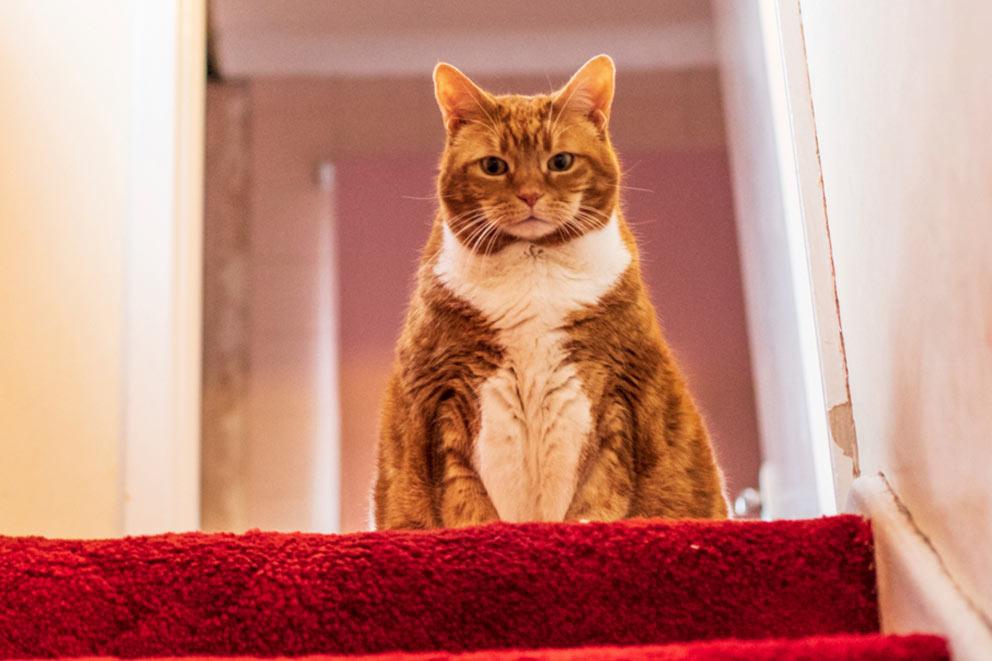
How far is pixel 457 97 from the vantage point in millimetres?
1433

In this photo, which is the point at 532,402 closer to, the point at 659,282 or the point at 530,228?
the point at 530,228

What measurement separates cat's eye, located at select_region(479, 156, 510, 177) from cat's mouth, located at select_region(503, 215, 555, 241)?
0.08 meters

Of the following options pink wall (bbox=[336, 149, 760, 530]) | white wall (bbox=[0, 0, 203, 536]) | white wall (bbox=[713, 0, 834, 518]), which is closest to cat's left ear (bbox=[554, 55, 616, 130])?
white wall (bbox=[713, 0, 834, 518])

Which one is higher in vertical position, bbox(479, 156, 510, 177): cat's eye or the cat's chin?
bbox(479, 156, 510, 177): cat's eye

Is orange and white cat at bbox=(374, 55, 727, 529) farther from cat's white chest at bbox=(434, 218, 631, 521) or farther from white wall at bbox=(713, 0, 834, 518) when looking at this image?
white wall at bbox=(713, 0, 834, 518)

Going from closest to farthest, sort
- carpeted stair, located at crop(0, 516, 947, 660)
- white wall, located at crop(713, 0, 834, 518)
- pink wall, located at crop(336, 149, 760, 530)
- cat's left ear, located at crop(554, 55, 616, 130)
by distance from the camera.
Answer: carpeted stair, located at crop(0, 516, 947, 660)
cat's left ear, located at crop(554, 55, 616, 130)
white wall, located at crop(713, 0, 834, 518)
pink wall, located at crop(336, 149, 760, 530)

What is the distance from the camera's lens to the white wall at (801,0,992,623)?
738 millimetres

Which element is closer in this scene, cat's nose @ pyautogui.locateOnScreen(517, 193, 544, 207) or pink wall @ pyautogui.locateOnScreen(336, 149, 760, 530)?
cat's nose @ pyautogui.locateOnScreen(517, 193, 544, 207)

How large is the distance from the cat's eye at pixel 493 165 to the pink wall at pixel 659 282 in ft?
5.47

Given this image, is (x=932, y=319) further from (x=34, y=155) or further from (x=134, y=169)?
(x=134, y=169)

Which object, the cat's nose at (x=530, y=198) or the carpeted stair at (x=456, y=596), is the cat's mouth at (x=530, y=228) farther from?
the carpeted stair at (x=456, y=596)

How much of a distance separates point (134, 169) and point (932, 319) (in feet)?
4.84

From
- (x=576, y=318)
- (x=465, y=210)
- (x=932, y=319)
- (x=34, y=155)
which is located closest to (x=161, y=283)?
(x=34, y=155)

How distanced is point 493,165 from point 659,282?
5.97 ft
